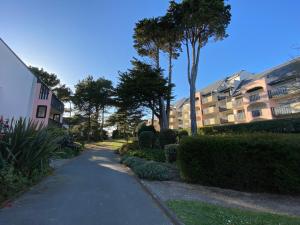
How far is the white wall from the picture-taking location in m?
16.7

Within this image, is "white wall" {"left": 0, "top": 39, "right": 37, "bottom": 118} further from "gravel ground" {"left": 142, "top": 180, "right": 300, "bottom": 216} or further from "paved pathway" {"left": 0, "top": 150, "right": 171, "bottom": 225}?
"gravel ground" {"left": 142, "top": 180, "right": 300, "bottom": 216}

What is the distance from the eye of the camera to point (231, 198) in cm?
680

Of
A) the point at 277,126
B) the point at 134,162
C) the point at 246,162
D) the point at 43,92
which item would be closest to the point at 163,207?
the point at 246,162

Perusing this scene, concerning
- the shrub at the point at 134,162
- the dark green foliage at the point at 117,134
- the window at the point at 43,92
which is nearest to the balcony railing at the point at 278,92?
the shrub at the point at 134,162

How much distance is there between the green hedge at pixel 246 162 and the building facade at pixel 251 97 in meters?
14.1

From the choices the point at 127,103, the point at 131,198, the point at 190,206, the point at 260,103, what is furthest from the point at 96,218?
the point at 260,103

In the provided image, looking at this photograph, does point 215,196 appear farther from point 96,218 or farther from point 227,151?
point 96,218

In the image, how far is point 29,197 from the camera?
5.94 m

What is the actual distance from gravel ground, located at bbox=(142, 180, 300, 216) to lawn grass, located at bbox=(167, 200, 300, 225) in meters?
0.88

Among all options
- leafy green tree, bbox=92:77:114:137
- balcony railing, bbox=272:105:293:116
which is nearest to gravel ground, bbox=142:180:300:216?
balcony railing, bbox=272:105:293:116

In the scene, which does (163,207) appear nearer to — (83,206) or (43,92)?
(83,206)

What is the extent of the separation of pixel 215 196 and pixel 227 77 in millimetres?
45235

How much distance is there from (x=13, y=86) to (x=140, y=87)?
11.8 meters

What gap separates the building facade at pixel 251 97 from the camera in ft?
99.8
